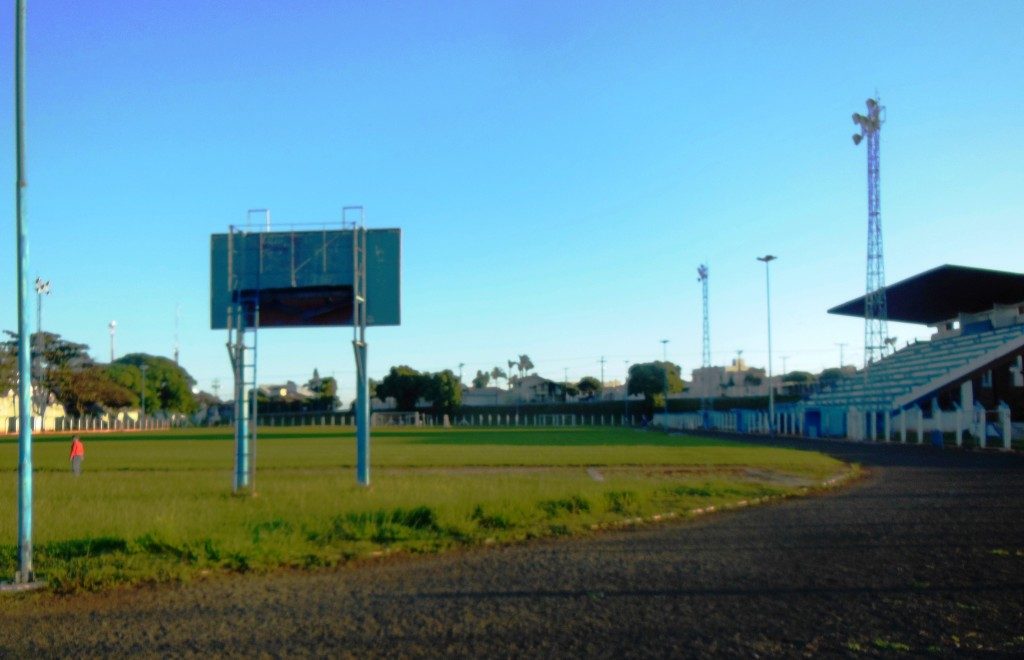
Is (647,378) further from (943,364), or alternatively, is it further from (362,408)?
(362,408)

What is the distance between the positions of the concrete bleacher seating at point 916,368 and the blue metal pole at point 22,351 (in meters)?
43.1

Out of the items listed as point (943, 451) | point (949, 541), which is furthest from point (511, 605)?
point (943, 451)

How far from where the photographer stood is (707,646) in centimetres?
652

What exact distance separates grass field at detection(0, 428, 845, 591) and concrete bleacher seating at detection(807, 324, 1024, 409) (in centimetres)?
2161

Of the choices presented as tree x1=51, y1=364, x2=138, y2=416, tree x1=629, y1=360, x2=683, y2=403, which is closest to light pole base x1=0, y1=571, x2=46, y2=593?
tree x1=51, y1=364, x2=138, y2=416

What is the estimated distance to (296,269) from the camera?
19078 mm

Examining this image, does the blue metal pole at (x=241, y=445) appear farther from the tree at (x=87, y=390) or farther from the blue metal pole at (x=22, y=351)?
the tree at (x=87, y=390)

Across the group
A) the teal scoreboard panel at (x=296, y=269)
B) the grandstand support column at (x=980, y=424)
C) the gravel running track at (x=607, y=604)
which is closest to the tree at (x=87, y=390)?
the teal scoreboard panel at (x=296, y=269)

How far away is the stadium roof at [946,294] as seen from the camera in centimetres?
4886

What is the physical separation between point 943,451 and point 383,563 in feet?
94.6

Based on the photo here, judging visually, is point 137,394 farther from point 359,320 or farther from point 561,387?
point 359,320

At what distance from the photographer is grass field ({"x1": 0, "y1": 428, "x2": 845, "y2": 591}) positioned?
10.2 metres

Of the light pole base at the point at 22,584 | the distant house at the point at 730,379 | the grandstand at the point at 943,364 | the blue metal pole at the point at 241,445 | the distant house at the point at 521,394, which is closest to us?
the light pole base at the point at 22,584

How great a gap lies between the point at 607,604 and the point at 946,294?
5337 centimetres
